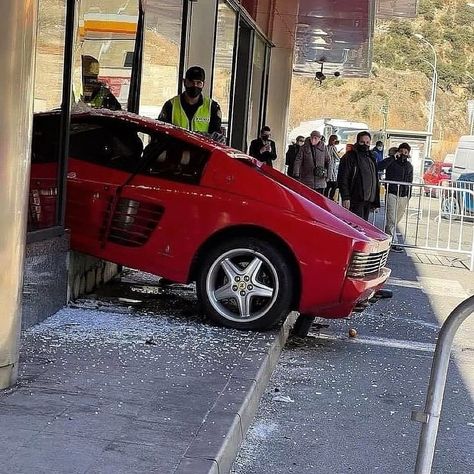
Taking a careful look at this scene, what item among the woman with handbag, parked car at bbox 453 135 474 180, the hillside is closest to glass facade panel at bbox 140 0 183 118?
the woman with handbag

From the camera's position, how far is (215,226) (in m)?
7.83

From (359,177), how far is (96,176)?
283 inches

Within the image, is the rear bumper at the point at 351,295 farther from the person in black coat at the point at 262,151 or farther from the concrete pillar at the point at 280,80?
the concrete pillar at the point at 280,80

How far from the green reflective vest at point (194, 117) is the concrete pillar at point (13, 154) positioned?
4591mm

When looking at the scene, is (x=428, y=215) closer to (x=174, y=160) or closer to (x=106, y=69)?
(x=106, y=69)

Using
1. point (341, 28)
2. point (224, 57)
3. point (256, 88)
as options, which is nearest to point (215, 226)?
point (224, 57)

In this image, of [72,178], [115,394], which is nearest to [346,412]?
[115,394]

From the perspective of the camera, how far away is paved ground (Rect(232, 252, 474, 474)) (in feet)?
18.0

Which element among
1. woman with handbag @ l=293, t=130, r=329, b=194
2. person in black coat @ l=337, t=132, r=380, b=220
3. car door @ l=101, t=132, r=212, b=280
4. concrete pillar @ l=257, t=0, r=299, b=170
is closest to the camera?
car door @ l=101, t=132, r=212, b=280

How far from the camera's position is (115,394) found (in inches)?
221

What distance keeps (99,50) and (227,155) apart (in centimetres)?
253

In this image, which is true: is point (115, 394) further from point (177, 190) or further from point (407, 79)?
point (407, 79)

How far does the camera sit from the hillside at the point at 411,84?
97938 mm

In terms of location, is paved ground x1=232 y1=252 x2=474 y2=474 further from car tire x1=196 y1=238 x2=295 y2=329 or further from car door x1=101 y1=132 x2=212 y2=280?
car door x1=101 y1=132 x2=212 y2=280
